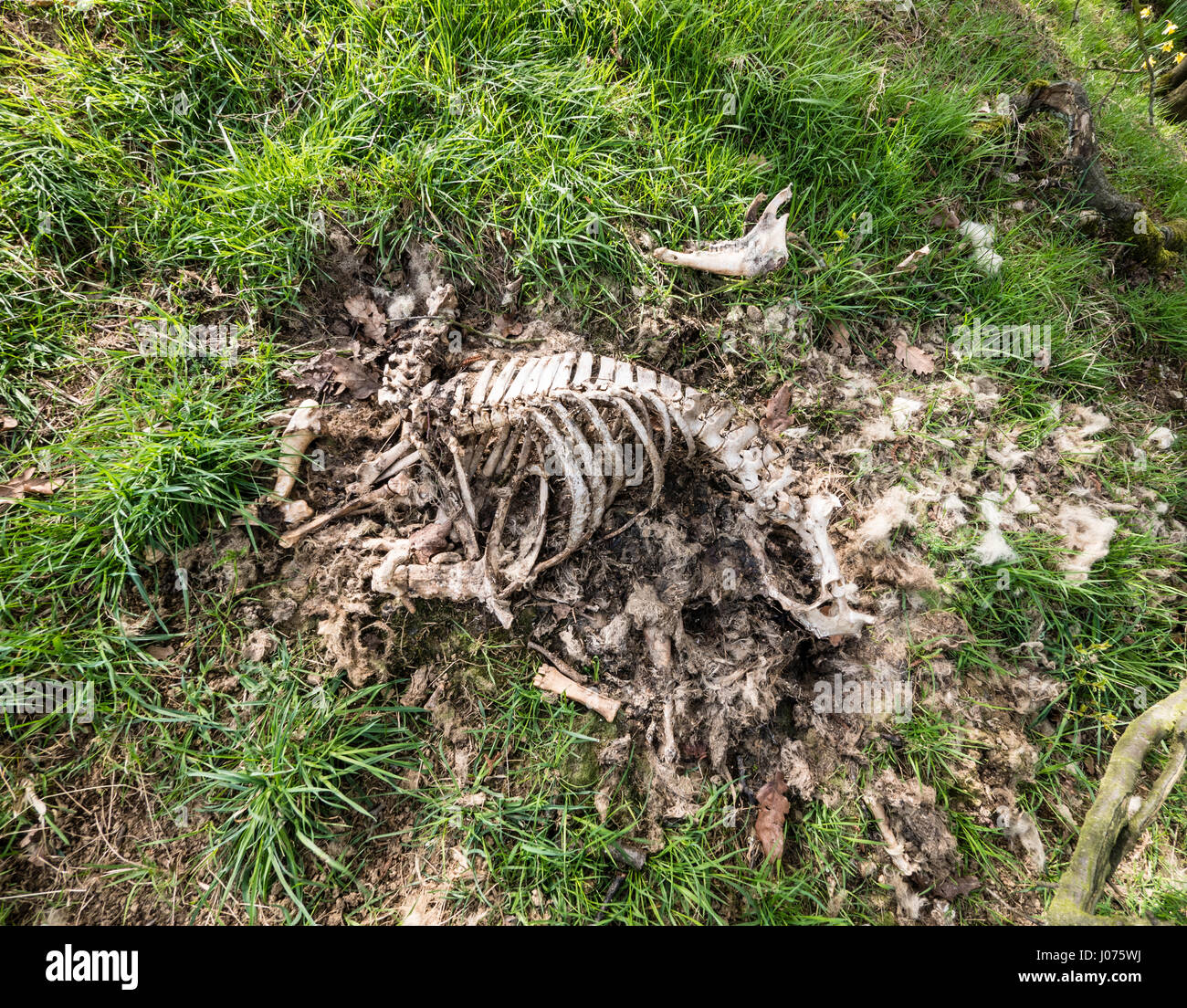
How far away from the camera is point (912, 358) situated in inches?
106

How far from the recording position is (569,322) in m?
2.53

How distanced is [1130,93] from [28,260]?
6.52m

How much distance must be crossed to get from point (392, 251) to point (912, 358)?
8.49ft

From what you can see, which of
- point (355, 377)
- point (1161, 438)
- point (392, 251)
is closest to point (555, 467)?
point (355, 377)

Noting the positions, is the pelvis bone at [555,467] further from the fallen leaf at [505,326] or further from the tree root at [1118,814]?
the tree root at [1118,814]

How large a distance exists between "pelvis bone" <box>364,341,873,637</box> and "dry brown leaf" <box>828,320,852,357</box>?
84 centimetres

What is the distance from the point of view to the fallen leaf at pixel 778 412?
2.51 meters

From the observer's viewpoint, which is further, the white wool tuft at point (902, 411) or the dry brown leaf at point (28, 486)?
the white wool tuft at point (902, 411)

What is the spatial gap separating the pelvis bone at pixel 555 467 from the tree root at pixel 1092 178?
8.55 feet

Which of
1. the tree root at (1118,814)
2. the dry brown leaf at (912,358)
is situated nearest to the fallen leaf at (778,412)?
the dry brown leaf at (912,358)

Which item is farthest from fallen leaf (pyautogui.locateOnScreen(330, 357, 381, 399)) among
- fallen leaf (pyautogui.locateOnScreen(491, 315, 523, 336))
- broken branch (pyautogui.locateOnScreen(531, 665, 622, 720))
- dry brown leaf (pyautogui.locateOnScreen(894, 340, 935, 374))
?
dry brown leaf (pyautogui.locateOnScreen(894, 340, 935, 374))

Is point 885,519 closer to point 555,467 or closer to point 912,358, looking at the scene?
point 912,358
